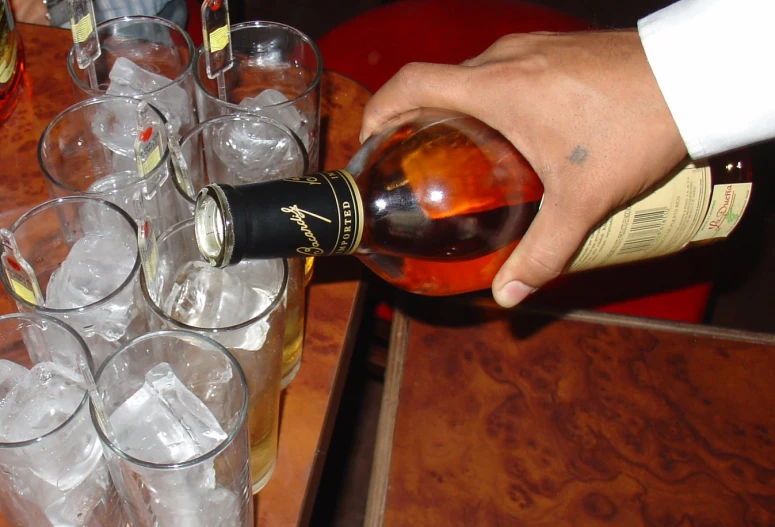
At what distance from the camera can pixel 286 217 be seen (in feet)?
2.03

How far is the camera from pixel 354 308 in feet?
3.03

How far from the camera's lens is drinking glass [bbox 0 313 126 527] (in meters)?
0.54

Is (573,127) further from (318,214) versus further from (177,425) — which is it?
(177,425)

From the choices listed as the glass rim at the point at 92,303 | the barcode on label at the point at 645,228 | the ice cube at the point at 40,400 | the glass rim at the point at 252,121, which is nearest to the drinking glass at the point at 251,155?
the glass rim at the point at 252,121

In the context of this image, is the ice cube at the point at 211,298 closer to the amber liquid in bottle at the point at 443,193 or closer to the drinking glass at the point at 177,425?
the drinking glass at the point at 177,425

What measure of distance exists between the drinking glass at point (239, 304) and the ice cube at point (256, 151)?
12 cm

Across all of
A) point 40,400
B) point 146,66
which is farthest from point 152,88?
point 40,400

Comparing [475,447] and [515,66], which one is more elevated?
[515,66]

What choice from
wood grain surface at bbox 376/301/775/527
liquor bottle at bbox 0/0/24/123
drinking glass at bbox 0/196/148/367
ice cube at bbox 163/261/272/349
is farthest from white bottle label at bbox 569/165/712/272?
liquor bottle at bbox 0/0/24/123

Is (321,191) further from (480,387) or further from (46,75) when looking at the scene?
(46,75)

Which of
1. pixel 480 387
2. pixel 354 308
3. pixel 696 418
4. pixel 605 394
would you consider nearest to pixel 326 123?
pixel 354 308

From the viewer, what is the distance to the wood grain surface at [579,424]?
88cm

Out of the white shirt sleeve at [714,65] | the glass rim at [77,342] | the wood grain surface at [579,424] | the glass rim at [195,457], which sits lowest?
the wood grain surface at [579,424]

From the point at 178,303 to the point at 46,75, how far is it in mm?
626
